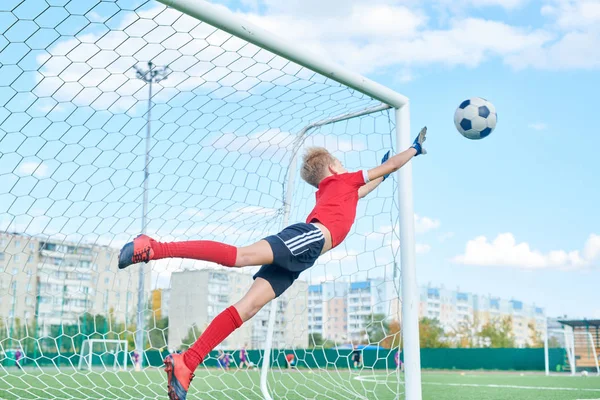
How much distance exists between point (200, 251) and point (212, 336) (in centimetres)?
49

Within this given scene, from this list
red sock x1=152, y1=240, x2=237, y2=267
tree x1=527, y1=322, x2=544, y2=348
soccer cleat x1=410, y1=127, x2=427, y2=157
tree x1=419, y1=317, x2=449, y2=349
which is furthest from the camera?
tree x1=527, y1=322, x2=544, y2=348

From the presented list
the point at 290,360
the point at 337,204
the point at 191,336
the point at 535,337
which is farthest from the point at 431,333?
the point at 337,204

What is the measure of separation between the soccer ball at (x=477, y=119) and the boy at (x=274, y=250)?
0.55 metres

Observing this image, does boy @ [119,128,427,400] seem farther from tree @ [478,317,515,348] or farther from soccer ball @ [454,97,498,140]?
tree @ [478,317,515,348]

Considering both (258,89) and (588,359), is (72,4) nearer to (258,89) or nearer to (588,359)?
(258,89)

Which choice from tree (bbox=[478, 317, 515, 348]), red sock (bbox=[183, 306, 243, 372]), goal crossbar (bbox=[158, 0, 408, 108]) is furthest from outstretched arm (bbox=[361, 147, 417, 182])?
tree (bbox=[478, 317, 515, 348])

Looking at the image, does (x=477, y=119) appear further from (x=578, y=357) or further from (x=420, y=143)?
(x=578, y=357)

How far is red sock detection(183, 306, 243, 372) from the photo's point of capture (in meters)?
3.48

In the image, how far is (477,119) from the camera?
15.7ft

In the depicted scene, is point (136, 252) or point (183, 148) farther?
point (183, 148)

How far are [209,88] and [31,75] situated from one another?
1318mm

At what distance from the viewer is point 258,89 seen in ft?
17.1

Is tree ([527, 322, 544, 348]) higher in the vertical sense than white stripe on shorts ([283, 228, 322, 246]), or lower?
lower

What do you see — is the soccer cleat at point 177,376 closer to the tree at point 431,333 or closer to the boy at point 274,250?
the boy at point 274,250
